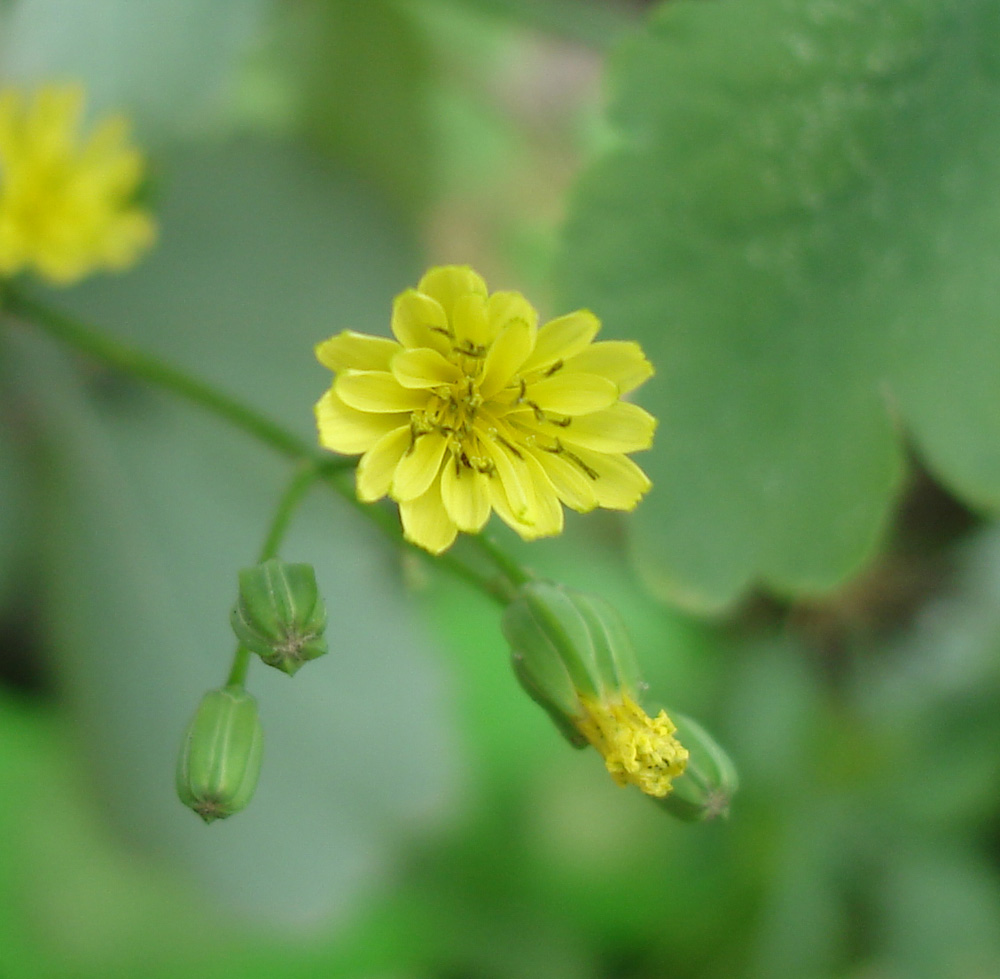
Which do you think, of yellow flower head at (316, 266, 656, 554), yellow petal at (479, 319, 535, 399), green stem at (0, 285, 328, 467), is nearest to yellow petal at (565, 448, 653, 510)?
yellow flower head at (316, 266, 656, 554)

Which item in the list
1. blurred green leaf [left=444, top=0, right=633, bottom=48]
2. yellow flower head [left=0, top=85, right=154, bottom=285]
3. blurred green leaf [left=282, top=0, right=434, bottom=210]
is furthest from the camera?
blurred green leaf [left=282, top=0, right=434, bottom=210]

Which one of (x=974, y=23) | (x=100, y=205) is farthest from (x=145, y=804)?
(x=974, y=23)

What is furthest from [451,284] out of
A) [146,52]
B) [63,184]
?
[63,184]

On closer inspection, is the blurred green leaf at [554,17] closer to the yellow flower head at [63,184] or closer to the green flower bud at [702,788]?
the yellow flower head at [63,184]

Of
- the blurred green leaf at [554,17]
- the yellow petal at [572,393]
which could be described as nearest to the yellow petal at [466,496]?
the yellow petal at [572,393]

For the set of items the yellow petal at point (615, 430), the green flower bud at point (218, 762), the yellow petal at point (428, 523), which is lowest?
the green flower bud at point (218, 762)

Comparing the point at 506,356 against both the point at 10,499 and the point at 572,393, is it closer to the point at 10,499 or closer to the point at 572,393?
the point at 572,393

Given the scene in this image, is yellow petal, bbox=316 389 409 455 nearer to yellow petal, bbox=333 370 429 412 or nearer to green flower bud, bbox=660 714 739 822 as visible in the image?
yellow petal, bbox=333 370 429 412
